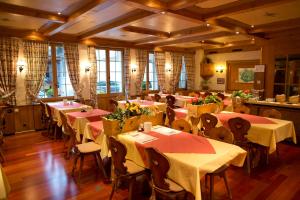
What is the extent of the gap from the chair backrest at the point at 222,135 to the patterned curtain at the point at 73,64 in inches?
203

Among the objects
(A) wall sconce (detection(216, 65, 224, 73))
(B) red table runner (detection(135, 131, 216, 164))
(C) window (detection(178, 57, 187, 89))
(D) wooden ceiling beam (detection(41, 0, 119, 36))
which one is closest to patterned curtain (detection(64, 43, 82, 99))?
(D) wooden ceiling beam (detection(41, 0, 119, 36))

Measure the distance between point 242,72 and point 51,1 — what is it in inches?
303

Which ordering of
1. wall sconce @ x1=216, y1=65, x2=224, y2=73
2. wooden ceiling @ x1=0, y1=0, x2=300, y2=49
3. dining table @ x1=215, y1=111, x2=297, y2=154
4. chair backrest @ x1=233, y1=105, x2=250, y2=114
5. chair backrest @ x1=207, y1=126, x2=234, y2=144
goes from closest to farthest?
1. chair backrest @ x1=207, y1=126, x2=234, y2=144
2. dining table @ x1=215, y1=111, x2=297, y2=154
3. wooden ceiling @ x1=0, y1=0, x2=300, y2=49
4. chair backrest @ x1=233, y1=105, x2=250, y2=114
5. wall sconce @ x1=216, y1=65, x2=224, y2=73

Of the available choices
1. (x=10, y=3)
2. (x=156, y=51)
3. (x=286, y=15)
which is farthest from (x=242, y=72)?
(x=10, y=3)

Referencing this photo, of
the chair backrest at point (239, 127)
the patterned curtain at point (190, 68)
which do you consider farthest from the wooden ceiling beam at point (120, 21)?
the patterned curtain at point (190, 68)

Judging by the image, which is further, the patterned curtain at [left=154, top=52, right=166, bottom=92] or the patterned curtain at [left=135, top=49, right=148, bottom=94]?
the patterned curtain at [left=154, top=52, right=166, bottom=92]

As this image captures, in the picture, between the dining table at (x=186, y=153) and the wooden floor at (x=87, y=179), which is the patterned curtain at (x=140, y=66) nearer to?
the wooden floor at (x=87, y=179)

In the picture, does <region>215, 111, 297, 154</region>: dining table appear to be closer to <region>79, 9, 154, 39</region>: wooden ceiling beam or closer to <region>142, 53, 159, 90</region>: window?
<region>79, 9, 154, 39</region>: wooden ceiling beam

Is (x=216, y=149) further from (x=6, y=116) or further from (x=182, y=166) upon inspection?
(x=6, y=116)

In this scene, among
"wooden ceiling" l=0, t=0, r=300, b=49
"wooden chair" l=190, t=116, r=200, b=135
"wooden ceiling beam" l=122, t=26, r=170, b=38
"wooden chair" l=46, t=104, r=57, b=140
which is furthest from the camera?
"wooden ceiling beam" l=122, t=26, r=170, b=38

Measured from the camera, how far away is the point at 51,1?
146 inches

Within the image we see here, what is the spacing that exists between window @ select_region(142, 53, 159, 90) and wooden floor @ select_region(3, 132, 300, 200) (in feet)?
16.8

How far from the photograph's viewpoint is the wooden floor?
284cm

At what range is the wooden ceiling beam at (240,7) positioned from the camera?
361 cm
